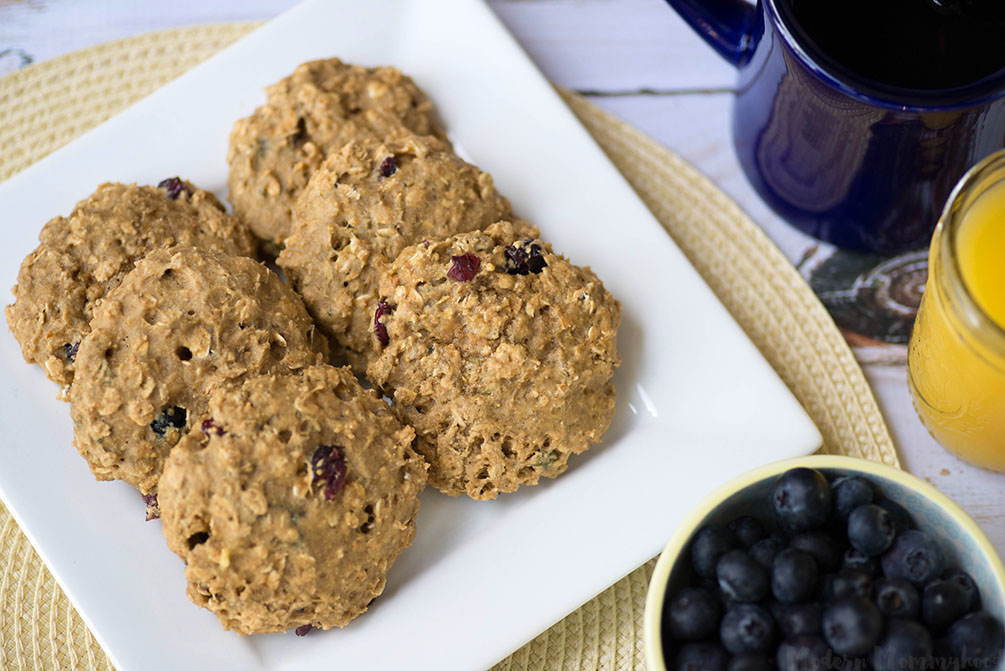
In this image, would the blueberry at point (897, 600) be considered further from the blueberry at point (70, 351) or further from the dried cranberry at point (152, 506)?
the blueberry at point (70, 351)

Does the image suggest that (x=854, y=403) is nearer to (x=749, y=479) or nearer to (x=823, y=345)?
(x=823, y=345)

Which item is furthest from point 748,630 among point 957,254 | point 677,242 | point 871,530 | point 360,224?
point 677,242

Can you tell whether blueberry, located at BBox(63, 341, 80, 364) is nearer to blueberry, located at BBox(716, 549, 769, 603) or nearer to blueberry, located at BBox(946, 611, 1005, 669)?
blueberry, located at BBox(716, 549, 769, 603)

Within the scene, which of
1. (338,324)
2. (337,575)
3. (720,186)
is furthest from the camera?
(720,186)

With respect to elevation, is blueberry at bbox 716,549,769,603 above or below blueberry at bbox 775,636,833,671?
above

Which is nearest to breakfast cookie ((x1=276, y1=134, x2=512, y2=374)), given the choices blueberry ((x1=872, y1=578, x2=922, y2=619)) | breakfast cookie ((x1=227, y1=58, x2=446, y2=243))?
breakfast cookie ((x1=227, y1=58, x2=446, y2=243))

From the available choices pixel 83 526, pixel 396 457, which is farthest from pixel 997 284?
pixel 83 526
